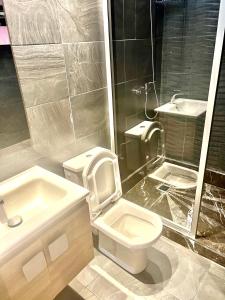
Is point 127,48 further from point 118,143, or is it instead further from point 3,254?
point 3,254

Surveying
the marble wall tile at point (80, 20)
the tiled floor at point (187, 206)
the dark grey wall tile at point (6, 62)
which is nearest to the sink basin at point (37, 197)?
the dark grey wall tile at point (6, 62)

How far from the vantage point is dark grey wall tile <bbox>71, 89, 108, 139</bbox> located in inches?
63.4

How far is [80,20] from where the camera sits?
1.45m

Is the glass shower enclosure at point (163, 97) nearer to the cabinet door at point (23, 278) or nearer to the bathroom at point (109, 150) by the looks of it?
the bathroom at point (109, 150)

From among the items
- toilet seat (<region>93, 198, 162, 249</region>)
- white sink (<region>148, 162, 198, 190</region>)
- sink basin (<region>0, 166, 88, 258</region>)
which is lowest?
white sink (<region>148, 162, 198, 190</region>)

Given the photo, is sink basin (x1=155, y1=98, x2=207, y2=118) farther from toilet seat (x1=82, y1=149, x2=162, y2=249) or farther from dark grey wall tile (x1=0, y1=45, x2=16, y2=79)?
dark grey wall tile (x1=0, y1=45, x2=16, y2=79)

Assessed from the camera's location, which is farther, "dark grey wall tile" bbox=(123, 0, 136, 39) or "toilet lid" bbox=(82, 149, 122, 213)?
"dark grey wall tile" bbox=(123, 0, 136, 39)

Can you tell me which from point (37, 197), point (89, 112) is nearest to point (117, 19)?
point (89, 112)

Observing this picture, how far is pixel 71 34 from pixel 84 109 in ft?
1.66

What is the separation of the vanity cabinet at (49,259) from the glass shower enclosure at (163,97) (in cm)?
99

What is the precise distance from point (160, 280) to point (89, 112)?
134 cm

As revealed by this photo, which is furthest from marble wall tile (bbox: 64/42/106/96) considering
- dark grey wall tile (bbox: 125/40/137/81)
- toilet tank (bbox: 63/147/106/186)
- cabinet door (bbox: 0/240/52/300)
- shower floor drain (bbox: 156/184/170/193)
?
shower floor drain (bbox: 156/184/170/193)

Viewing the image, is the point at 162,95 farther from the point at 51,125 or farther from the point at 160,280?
the point at 160,280

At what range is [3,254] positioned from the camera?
2.68 feet
